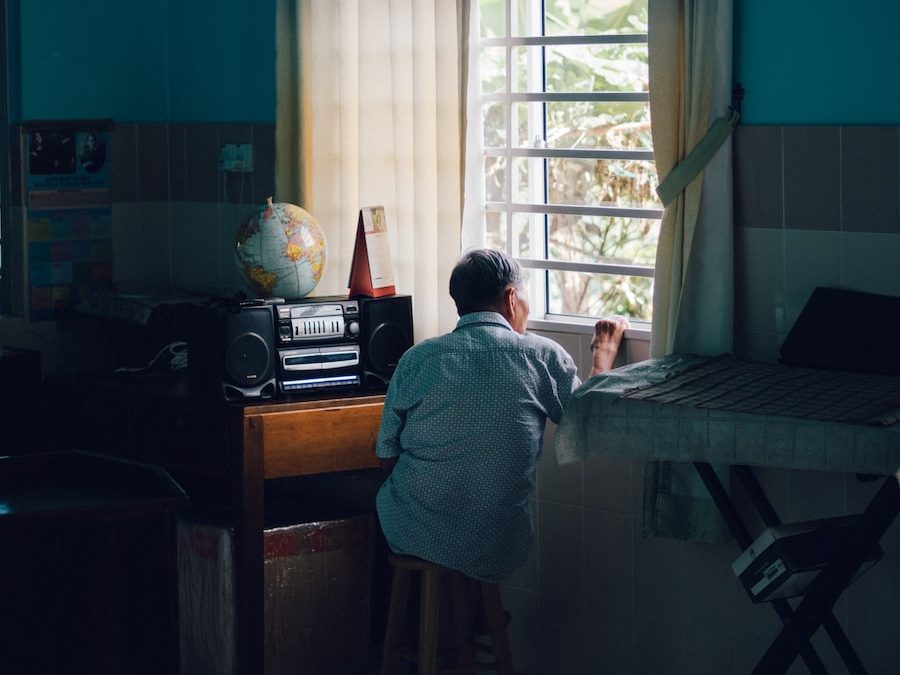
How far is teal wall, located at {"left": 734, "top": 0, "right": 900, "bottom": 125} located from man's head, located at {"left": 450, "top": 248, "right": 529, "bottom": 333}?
0.73m

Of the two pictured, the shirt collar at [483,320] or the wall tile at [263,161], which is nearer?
the shirt collar at [483,320]

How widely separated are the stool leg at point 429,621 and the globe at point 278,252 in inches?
39.3

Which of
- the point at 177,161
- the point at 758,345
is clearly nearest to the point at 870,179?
the point at 758,345

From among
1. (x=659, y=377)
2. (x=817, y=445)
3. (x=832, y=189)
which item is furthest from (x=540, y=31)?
(x=817, y=445)

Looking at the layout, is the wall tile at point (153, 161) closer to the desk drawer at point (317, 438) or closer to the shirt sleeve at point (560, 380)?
the desk drawer at point (317, 438)

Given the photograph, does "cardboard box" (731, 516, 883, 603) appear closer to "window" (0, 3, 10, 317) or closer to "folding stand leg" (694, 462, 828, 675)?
"folding stand leg" (694, 462, 828, 675)

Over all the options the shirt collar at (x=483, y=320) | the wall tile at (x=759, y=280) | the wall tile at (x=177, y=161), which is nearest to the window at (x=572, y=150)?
the wall tile at (x=759, y=280)

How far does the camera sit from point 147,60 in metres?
4.82

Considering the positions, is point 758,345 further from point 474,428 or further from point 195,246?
point 195,246

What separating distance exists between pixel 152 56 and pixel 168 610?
2.47 metres

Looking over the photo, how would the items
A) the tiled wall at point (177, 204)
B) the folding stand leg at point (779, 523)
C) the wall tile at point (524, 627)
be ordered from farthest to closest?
the tiled wall at point (177, 204) → the wall tile at point (524, 627) → the folding stand leg at point (779, 523)

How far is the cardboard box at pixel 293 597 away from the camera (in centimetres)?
385

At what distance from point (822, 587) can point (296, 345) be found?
166cm

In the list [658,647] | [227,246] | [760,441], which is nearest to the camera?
[760,441]
